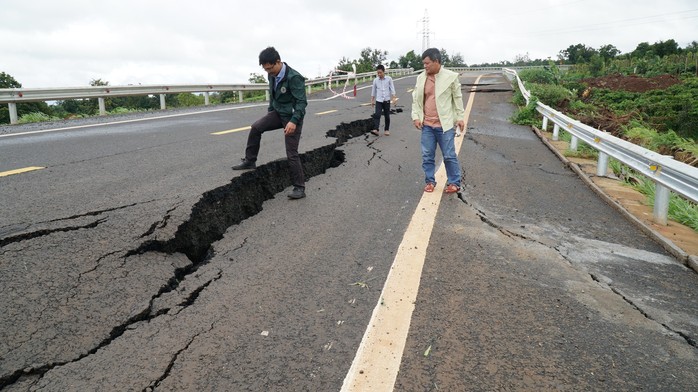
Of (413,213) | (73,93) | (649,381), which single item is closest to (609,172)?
(413,213)

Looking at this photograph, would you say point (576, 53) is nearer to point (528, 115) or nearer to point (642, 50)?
point (642, 50)

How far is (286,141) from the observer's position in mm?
5215

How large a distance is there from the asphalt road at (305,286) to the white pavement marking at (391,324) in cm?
5

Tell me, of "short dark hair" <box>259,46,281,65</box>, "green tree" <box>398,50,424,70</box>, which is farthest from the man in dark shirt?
"green tree" <box>398,50,424,70</box>

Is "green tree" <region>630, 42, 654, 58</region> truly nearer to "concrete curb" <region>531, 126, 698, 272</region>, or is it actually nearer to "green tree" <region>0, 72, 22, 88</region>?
"concrete curb" <region>531, 126, 698, 272</region>

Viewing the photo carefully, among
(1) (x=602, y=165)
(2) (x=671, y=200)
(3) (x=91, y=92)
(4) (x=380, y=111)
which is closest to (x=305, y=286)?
(2) (x=671, y=200)

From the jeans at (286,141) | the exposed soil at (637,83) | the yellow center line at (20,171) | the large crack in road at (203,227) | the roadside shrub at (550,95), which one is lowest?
the large crack in road at (203,227)

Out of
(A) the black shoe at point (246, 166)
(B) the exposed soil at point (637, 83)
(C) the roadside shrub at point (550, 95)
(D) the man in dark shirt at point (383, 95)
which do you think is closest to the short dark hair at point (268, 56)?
(A) the black shoe at point (246, 166)

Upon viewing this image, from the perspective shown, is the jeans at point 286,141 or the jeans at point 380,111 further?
the jeans at point 380,111

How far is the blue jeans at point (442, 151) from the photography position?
221 inches

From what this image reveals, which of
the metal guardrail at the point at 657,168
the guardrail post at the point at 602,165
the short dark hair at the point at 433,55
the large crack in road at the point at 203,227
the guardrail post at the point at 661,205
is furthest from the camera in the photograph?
the guardrail post at the point at 602,165

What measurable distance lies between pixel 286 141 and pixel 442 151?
1907mm

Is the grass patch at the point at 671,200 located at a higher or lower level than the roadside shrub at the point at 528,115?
lower

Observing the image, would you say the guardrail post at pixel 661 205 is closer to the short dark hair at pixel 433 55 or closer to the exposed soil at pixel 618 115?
the short dark hair at pixel 433 55
